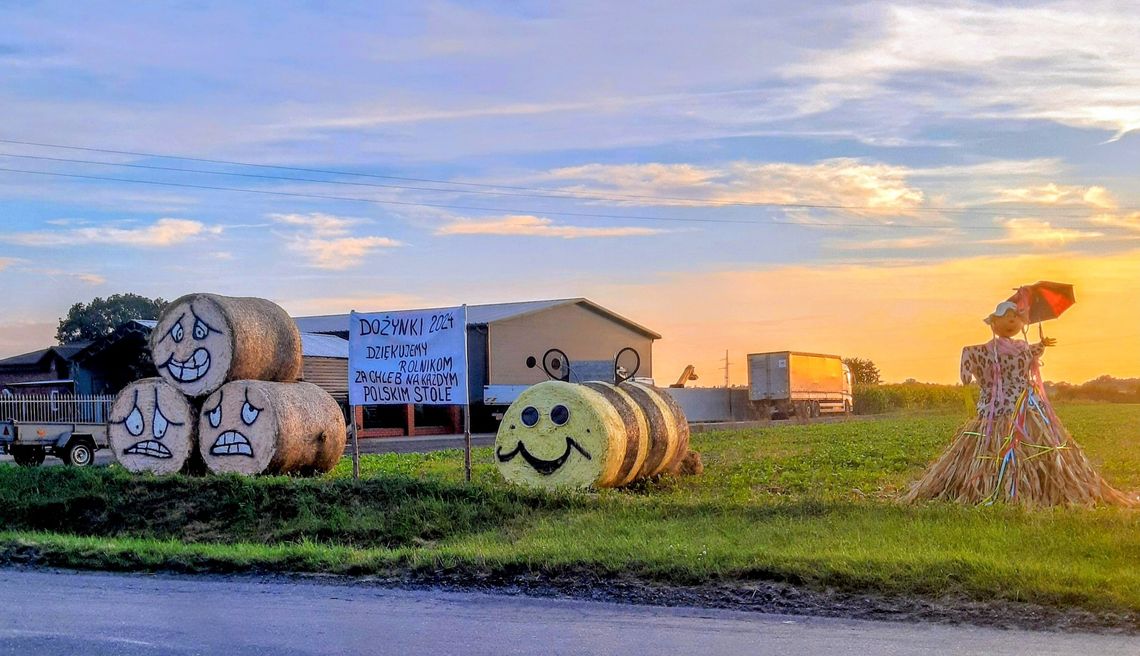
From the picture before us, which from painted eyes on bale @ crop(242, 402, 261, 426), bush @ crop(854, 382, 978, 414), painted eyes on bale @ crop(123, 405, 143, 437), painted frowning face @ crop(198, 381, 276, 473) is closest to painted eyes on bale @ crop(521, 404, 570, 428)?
painted frowning face @ crop(198, 381, 276, 473)

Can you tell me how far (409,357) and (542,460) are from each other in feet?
7.24

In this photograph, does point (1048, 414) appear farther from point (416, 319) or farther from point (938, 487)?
point (416, 319)

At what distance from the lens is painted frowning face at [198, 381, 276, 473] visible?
55.3 feet

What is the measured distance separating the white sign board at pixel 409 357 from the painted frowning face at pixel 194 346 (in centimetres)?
288

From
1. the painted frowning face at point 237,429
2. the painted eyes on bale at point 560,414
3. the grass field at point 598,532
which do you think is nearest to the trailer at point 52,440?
the painted frowning face at point 237,429

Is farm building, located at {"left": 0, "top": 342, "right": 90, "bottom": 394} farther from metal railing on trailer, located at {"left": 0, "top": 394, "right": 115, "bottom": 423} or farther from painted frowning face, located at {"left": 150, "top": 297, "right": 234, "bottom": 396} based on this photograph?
painted frowning face, located at {"left": 150, "top": 297, "right": 234, "bottom": 396}

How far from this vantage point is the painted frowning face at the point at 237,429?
55.3 ft

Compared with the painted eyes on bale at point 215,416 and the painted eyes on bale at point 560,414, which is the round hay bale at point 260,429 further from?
the painted eyes on bale at point 560,414

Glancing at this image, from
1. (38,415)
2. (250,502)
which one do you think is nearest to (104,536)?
(250,502)

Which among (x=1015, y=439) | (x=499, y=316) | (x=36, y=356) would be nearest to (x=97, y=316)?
(x=36, y=356)

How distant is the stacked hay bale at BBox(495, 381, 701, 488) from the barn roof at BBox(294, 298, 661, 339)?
29210mm

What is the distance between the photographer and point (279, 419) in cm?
1681

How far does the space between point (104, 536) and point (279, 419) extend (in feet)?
13.1

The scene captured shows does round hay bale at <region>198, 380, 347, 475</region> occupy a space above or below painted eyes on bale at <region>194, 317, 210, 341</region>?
below
